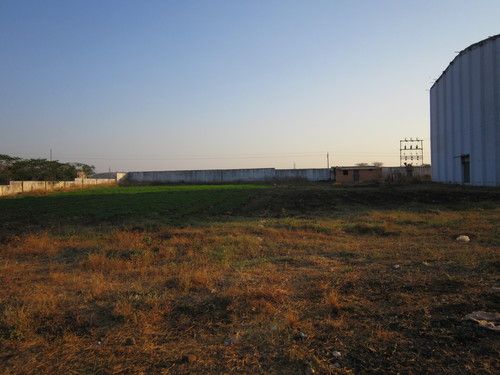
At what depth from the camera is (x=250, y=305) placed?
211 inches

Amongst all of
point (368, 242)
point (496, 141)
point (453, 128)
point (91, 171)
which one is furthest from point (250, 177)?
point (368, 242)

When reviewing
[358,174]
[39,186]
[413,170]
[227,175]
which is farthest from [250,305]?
[227,175]

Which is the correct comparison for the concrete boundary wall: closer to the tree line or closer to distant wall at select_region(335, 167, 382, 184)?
the tree line

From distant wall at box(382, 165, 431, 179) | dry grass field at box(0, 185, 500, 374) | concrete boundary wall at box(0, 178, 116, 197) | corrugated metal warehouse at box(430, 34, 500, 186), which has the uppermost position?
corrugated metal warehouse at box(430, 34, 500, 186)

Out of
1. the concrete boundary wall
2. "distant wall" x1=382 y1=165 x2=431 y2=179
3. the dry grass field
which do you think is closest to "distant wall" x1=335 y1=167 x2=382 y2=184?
"distant wall" x1=382 y1=165 x2=431 y2=179

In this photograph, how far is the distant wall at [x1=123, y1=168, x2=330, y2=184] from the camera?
6694 centimetres

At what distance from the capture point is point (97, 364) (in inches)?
154

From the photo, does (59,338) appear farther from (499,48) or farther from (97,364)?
Result: (499,48)

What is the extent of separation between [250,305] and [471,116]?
103 ft

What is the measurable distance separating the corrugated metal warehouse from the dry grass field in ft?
68.0

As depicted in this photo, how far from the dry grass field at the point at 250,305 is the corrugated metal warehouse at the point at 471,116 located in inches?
816

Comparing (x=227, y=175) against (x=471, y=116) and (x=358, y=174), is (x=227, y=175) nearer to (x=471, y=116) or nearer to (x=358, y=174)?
(x=358, y=174)

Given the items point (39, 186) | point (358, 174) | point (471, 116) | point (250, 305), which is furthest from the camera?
point (358, 174)

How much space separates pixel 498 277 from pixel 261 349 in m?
4.02
